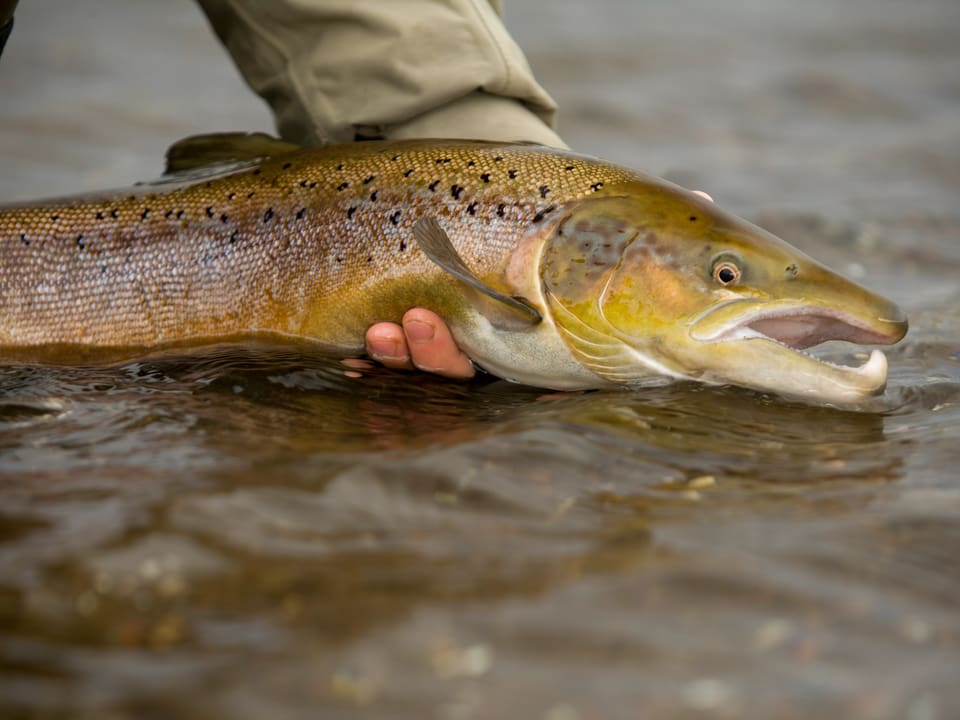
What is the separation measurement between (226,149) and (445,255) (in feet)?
3.37

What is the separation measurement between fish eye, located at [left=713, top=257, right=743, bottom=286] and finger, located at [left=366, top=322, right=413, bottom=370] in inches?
37.5

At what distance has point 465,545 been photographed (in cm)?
216

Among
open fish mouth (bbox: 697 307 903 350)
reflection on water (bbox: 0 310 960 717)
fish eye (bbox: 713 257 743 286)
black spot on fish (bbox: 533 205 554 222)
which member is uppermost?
black spot on fish (bbox: 533 205 554 222)

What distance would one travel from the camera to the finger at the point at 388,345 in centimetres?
332

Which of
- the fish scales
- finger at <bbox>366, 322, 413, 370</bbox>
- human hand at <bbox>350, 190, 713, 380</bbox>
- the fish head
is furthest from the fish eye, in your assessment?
finger at <bbox>366, 322, 413, 370</bbox>

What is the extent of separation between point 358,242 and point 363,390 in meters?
0.46

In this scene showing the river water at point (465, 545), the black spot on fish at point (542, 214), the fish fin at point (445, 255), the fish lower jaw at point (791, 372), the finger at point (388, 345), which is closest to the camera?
the river water at point (465, 545)

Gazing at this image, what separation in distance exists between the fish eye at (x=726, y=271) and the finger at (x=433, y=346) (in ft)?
2.65

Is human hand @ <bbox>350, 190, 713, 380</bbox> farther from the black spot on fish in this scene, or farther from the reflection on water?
the black spot on fish

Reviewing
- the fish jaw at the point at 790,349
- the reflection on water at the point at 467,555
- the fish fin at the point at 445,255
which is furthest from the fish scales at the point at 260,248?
the fish jaw at the point at 790,349

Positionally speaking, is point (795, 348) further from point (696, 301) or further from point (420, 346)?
point (420, 346)

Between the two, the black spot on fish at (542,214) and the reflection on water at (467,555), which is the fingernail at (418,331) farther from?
the black spot on fish at (542,214)

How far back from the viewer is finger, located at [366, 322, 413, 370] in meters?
3.32

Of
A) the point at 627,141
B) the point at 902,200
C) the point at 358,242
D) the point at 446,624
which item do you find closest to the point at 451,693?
the point at 446,624
